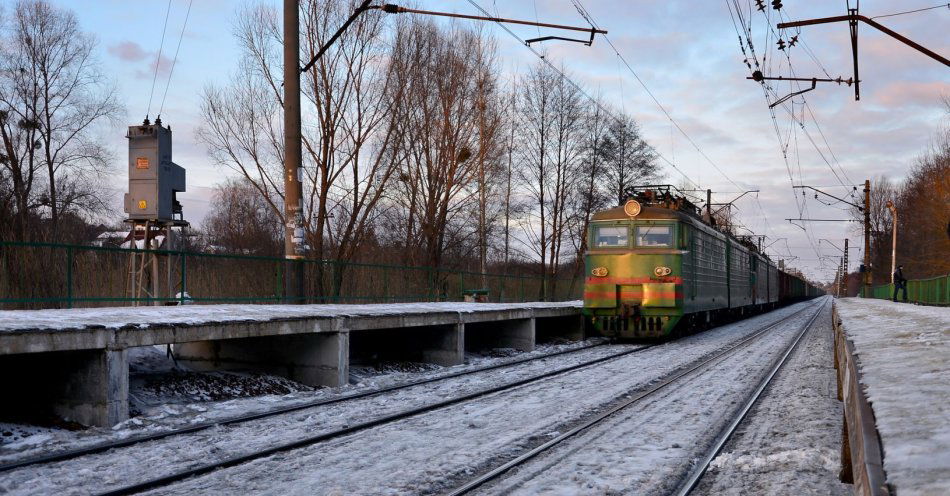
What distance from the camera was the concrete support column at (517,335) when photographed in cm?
1809

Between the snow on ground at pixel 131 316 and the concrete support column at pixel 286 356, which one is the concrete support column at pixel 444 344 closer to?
the snow on ground at pixel 131 316

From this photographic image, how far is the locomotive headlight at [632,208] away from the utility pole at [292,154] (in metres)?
8.03

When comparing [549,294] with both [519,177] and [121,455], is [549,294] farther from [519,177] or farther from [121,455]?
[121,455]

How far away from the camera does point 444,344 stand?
14.8 m

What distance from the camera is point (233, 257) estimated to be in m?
12.9

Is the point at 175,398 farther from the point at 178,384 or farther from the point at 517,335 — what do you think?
the point at 517,335

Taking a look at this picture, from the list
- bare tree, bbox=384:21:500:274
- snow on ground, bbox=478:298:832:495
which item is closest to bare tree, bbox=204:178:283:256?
bare tree, bbox=384:21:500:274

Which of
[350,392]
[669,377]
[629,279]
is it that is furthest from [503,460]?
[629,279]

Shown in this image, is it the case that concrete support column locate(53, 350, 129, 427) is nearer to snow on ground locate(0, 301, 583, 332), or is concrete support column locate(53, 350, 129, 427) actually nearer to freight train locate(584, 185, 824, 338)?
snow on ground locate(0, 301, 583, 332)

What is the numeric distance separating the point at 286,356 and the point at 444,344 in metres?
3.80

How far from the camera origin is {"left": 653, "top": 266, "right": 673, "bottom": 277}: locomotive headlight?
59.6 feet

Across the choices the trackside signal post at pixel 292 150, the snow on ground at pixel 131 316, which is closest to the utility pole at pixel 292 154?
the trackside signal post at pixel 292 150

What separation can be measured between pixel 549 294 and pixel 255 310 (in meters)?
24.3

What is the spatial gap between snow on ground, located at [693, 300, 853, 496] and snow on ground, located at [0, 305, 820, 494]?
168cm
